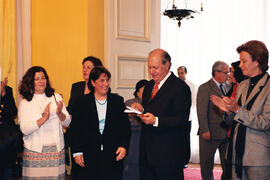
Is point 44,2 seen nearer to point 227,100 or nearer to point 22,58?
point 22,58

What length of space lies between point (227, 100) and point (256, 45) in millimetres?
508

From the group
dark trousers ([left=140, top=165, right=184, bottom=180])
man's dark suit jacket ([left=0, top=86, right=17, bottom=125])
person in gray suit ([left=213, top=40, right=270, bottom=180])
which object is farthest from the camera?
man's dark suit jacket ([left=0, top=86, right=17, bottom=125])

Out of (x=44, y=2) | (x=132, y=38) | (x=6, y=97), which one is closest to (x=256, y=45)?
(x=132, y=38)

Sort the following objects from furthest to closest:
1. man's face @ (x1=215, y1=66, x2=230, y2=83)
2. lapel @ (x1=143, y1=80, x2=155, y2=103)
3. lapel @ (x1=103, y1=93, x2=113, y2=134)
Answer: man's face @ (x1=215, y1=66, x2=230, y2=83) → lapel @ (x1=143, y1=80, x2=155, y2=103) → lapel @ (x1=103, y1=93, x2=113, y2=134)

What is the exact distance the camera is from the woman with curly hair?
3.82 metres

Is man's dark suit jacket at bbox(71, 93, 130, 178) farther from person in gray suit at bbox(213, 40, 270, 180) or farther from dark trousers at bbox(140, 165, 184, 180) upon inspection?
person in gray suit at bbox(213, 40, 270, 180)

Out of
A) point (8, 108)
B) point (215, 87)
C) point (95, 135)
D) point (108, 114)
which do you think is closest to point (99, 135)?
point (95, 135)

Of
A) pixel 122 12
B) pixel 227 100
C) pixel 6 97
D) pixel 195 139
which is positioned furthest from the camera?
pixel 195 139

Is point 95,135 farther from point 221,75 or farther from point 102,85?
point 221,75

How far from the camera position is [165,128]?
3.36 m

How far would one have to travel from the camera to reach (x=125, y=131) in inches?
143

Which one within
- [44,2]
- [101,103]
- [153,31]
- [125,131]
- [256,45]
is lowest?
[125,131]

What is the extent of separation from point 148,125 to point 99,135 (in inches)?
17.4

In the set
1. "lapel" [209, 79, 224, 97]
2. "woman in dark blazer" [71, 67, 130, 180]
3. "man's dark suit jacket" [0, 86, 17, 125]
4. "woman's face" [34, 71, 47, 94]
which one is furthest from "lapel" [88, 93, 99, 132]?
"lapel" [209, 79, 224, 97]
